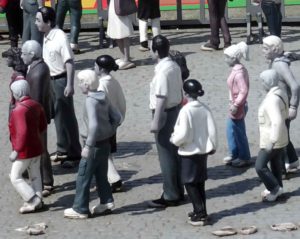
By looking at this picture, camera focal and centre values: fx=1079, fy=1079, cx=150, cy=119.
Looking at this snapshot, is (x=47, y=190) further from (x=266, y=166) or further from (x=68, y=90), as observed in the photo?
(x=266, y=166)

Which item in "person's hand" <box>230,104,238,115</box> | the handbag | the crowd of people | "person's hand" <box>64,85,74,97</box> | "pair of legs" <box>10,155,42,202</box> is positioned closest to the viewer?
the crowd of people

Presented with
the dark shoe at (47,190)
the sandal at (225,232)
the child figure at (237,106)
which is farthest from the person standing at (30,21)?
the sandal at (225,232)

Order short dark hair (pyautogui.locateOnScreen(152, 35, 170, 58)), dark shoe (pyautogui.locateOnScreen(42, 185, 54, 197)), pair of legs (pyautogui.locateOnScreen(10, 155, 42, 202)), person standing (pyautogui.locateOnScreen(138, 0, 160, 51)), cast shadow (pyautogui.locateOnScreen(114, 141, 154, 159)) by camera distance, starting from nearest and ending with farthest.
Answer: short dark hair (pyautogui.locateOnScreen(152, 35, 170, 58)), pair of legs (pyautogui.locateOnScreen(10, 155, 42, 202)), dark shoe (pyautogui.locateOnScreen(42, 185, 54, 197)), cast shadow (pyautogui.locateOnScreen(114, 141, 154, 159)), person standing (pyautogui.locateOnScreen(138, 0, 160, 51))

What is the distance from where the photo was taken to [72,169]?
13.3 m

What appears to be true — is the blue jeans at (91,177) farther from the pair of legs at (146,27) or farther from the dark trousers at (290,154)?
the pair of legs at (146,27)

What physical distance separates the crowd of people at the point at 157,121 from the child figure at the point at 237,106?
0.01m

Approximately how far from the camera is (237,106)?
1275 centimetres

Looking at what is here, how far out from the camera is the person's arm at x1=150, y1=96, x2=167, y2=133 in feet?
37.3

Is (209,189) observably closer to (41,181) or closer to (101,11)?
→ (41,181)

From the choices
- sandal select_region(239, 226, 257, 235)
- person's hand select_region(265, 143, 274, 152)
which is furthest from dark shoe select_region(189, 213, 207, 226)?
person's hand select_region(265, 143, 274, 152)

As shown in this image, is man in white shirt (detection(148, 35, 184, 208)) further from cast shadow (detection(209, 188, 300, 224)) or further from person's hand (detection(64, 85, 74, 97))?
person's hand (detection(64, 85, 74, 97))

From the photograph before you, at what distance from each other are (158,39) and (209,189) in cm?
193

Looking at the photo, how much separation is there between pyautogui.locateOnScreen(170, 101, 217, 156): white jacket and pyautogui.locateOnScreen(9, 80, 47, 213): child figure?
1.55 m

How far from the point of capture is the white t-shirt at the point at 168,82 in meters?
11.4
